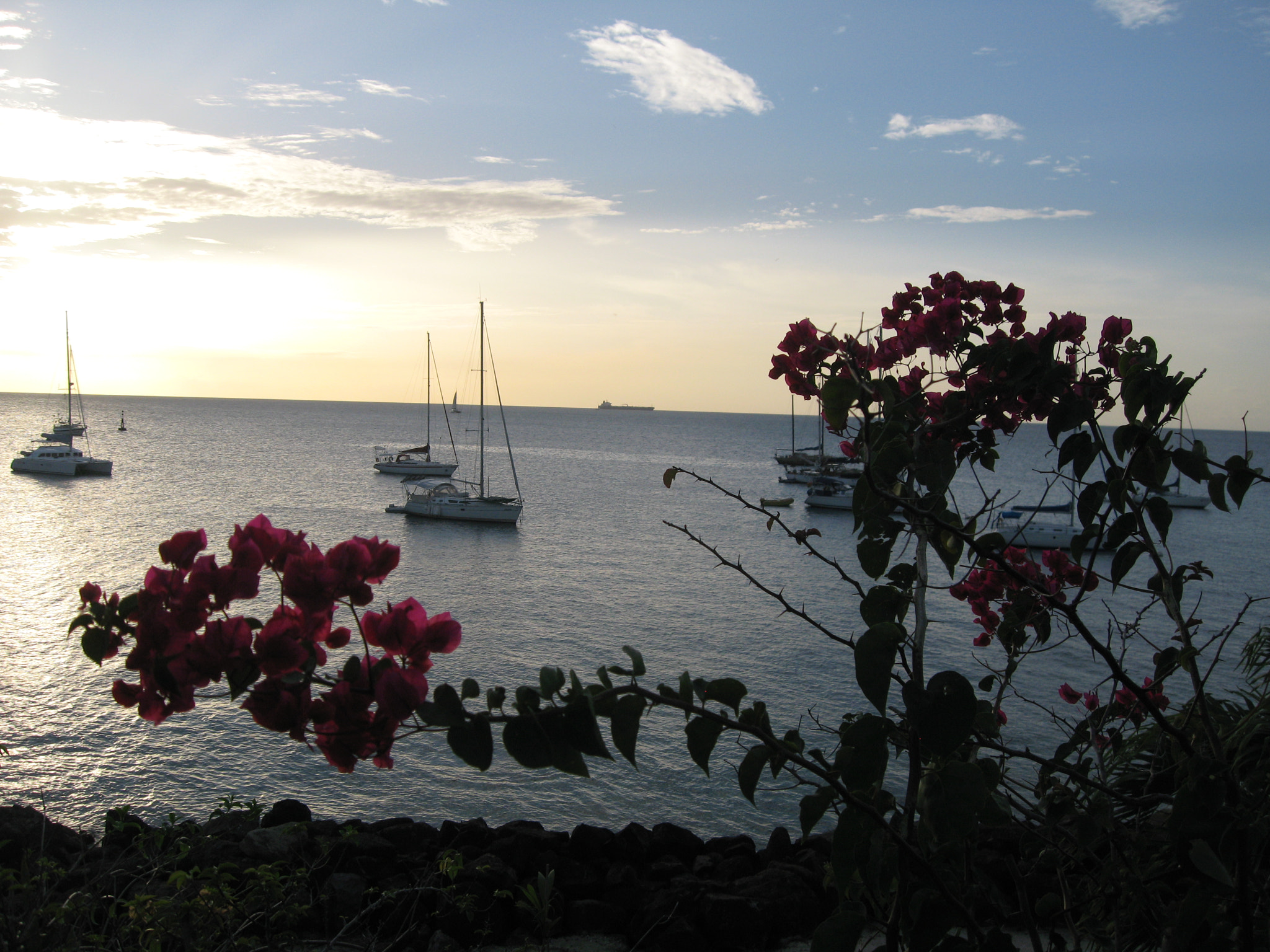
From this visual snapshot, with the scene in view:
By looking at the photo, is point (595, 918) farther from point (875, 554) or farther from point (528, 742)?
point (528, 742)

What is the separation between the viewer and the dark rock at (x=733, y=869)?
5.82 meters

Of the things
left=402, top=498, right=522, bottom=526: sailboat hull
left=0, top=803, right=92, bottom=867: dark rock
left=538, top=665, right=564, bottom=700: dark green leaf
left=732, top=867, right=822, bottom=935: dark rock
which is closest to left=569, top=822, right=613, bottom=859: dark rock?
left=732, top=867, right=822, bottom=935: dark rock

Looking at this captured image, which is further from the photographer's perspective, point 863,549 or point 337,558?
point 863,549

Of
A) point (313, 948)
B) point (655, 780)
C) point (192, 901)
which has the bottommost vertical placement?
point (655, 780)

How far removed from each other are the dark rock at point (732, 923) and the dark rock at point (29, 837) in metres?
3.97

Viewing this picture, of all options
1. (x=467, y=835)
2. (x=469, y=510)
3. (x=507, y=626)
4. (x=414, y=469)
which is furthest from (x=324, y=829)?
(x=414, y=469)

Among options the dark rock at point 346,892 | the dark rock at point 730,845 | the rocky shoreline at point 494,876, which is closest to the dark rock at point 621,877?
the rocky shoreline at point 494,876

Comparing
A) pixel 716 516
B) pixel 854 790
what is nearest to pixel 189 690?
pixel 854 790

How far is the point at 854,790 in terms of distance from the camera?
1088 mm

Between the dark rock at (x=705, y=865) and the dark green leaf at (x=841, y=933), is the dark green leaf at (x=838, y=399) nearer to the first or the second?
the dark green leaf at (x=841, y=933)

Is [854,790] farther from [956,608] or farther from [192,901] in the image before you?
[956,608]

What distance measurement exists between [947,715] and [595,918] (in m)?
4.72

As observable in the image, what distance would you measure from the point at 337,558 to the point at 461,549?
24483 mm

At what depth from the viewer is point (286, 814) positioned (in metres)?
6.35
